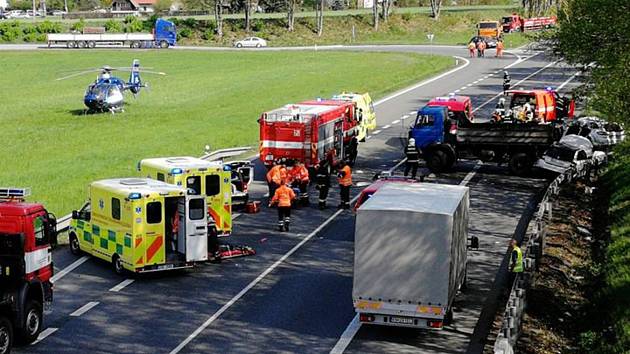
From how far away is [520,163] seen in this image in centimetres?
3678

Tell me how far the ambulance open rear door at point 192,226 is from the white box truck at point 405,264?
5.91 metres

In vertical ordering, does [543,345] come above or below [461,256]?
below

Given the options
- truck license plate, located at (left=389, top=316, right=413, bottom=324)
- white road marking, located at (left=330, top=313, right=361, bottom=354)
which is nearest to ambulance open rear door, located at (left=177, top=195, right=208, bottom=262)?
white road marking, located at (left=330, top=313, right=361, bottom=354)

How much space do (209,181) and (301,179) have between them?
5676 millimetres

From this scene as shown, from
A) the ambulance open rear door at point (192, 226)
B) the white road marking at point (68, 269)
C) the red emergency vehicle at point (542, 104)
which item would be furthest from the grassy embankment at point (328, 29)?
the ambulance open rear door at point (192, 226)

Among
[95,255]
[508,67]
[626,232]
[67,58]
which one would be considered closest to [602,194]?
[626,232]

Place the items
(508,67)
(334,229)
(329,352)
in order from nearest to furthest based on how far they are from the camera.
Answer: (329,352)
(334,229)
(508,67)

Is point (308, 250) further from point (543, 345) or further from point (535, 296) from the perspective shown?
point (543, 345)

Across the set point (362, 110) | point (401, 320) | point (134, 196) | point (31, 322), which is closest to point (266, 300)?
point (134, 196)

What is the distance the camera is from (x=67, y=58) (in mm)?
97250

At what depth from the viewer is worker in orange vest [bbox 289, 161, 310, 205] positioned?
31.8 m

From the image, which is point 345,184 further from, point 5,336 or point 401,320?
point 5,336

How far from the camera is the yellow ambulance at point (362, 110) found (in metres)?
43.1

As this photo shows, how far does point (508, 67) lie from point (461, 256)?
63.5 meters
